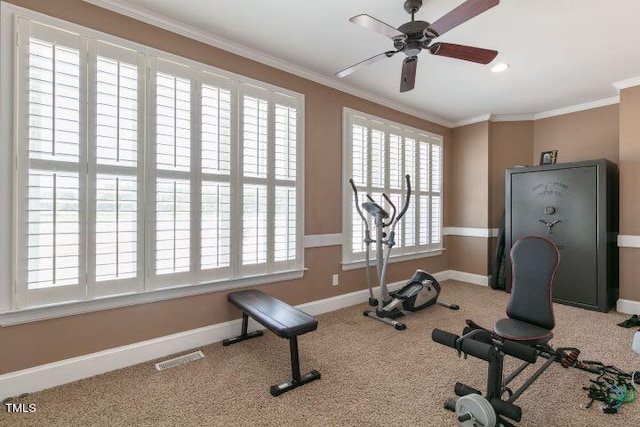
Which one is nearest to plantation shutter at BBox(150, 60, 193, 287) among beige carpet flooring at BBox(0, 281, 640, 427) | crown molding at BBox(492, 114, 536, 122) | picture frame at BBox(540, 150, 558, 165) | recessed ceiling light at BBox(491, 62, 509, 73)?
beige carpet flooring at BBox(0, 281, 640, 427)

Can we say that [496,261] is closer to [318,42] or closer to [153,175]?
[318,42]

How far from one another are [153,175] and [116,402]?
63.4 inches

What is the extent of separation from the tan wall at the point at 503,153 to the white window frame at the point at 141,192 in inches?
136

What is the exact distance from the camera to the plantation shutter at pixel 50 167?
204cm

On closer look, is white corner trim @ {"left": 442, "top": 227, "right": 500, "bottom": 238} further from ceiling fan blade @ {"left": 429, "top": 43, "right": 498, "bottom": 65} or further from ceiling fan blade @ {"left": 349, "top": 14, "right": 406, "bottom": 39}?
ceiling fan blade @ {"left": 349, "top": 14, "right": 406, "bottom": 39}

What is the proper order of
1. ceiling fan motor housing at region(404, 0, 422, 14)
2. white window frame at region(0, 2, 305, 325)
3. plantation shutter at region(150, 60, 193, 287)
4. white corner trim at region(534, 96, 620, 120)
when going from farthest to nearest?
white corner trim at region(534, 96, 620, 120) → plantation shutter at region(150, 60, 193, 287) → ceiling fan motor housing at region(404, 0, 422, 14) → white window frame at region(0, 2, 305, 325)

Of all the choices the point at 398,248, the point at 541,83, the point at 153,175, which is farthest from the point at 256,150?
the point at 541,83

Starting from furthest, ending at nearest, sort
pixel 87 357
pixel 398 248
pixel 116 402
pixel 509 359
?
pixel 398 248 → pixel 509 359 → pixel 87 357 → pixel 116 402

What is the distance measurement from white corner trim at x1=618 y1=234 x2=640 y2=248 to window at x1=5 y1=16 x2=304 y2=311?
410 centimetres

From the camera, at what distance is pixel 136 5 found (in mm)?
2424

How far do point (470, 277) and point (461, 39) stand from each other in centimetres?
382

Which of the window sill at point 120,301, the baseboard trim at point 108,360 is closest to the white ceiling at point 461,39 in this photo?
the window sill at point 120,301

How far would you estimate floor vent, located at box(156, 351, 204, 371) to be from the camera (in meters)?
2.42

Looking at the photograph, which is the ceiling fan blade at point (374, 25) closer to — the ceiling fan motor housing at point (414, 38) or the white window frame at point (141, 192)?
the ceiling fan motor housing at point (414, 38)
